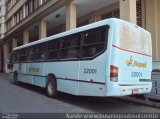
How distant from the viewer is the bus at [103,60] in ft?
30.5

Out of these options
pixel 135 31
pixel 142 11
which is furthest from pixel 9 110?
pixel 142 11

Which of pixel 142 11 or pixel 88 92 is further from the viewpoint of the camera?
pixel 142 11

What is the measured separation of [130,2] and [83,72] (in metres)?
5.34

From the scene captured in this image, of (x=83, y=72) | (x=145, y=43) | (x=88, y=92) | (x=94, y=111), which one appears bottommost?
(x=94, y=111)

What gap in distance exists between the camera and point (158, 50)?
1555 centimetres

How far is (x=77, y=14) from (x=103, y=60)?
553 inches

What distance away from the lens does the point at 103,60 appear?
9.48m

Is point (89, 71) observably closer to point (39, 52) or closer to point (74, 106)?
point (74, 106)

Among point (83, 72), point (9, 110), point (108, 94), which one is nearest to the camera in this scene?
point (108, 94)

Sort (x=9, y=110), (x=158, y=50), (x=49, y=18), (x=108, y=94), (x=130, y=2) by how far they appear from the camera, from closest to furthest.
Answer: (x=108, y=94) < (x=9, y=110) < (x=130, y=2) < (x=158, y=50) < (x=49, y=18)

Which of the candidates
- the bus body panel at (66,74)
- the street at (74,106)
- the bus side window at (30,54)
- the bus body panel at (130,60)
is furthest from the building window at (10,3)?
the bus body panel at (130,60)

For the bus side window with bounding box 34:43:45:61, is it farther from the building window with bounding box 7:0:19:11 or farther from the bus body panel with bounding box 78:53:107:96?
the building window with bounding box 7:0:19:11

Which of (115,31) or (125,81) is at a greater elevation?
(115,31)

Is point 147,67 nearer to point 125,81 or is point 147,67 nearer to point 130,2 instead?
point 125,81
